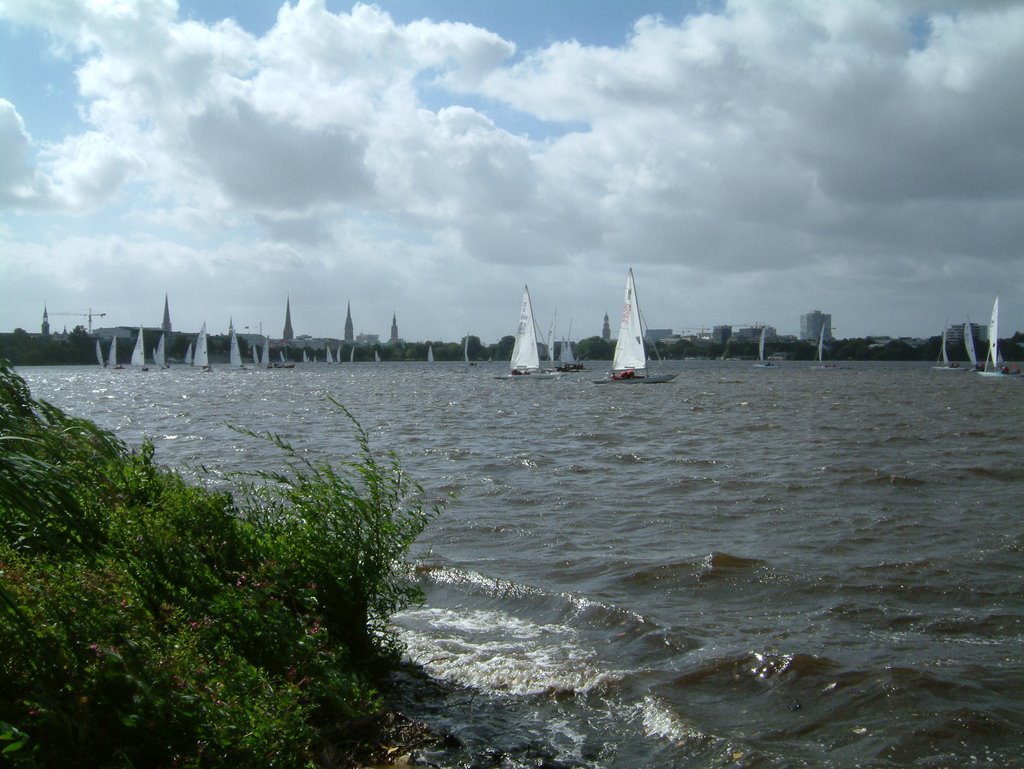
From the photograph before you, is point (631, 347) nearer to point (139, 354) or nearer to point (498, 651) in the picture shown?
point (498, 651)

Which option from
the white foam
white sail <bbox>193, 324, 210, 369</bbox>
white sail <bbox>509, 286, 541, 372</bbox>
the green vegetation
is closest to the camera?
the green vegetation

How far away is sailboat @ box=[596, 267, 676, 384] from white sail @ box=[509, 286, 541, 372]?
13.5m

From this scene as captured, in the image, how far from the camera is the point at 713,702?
8.09m

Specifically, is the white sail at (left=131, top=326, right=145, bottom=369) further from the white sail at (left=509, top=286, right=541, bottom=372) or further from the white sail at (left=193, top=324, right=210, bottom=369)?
the white sail at (left=509, top=286, right=541, bottom=372)

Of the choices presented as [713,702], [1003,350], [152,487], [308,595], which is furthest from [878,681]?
[1003,350]

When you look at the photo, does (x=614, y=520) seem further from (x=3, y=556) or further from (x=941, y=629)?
(x=3, y=556)

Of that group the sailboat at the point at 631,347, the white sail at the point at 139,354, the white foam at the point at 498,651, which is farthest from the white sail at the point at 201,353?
the white foam at the point at 498,651

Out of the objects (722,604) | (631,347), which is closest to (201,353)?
(631,347)

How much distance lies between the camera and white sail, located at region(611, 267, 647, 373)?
69.4m

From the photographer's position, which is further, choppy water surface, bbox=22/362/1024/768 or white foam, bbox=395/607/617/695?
white foam, bbox=395/607/617/695

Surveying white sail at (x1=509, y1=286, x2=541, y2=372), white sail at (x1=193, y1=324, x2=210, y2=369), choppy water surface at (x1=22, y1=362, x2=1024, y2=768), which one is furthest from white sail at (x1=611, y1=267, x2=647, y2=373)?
white sail at (x1=193, y1=324, x2=210, y2=369)

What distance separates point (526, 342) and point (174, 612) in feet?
273

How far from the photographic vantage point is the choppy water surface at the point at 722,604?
735 cm

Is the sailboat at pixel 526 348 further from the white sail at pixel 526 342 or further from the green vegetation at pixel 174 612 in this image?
the green vegetation at pixel 174 612
